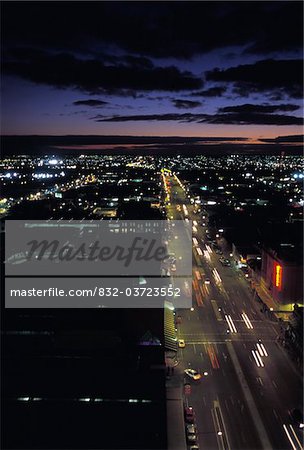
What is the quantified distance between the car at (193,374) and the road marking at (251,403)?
1935 millimetres

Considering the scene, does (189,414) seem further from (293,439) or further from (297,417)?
(297,417)

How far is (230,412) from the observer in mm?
16750

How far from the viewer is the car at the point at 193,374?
19.0 metres

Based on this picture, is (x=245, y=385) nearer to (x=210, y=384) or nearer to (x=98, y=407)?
(x=210, y=384)

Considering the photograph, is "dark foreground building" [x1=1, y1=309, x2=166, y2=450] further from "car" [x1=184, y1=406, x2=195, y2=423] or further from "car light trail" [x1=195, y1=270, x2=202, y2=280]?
"car light trail" [x1=195, y1=270, x2=202, y2=280]

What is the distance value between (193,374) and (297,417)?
483 cm

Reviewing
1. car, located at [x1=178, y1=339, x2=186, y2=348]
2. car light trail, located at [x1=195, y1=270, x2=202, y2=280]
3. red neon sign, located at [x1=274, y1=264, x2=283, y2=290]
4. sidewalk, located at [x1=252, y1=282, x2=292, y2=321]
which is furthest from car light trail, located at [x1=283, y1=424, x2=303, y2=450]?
car light trail, located at [x1=195, y1=270, x2=202, y2=280]

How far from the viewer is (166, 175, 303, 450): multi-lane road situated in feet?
51.1

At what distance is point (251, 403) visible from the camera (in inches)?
683

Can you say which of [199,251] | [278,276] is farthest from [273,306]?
[199,251]

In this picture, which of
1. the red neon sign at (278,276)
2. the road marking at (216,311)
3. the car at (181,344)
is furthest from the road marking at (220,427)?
the red neon sign at (278,276)

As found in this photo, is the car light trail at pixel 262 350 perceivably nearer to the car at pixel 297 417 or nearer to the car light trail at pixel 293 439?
the car at pixel 297 417

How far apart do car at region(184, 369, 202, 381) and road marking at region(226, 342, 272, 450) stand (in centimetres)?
194

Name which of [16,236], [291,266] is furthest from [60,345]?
[291,266]
